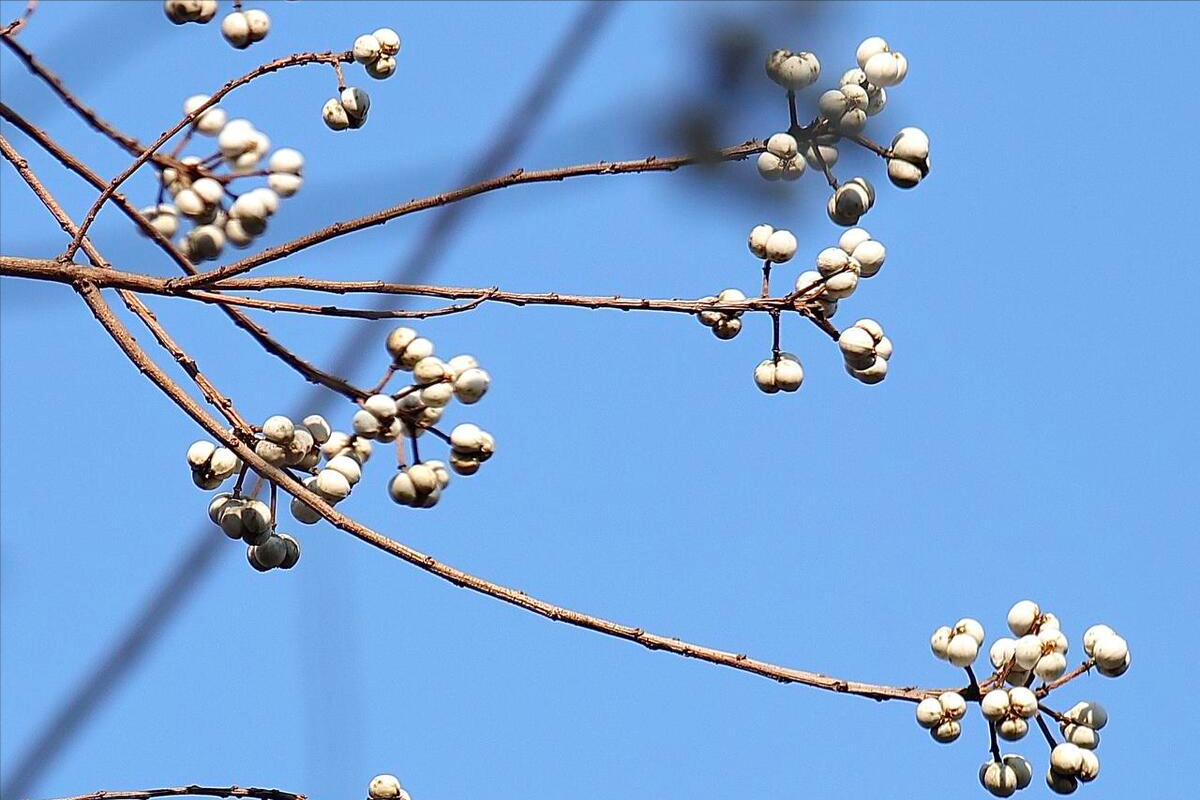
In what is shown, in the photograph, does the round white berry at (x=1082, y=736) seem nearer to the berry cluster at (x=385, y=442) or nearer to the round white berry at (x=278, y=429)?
the berry cluster at (x=385, y=442)

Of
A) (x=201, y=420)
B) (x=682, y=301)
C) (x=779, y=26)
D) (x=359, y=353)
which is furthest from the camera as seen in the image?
(x=779, y=26)

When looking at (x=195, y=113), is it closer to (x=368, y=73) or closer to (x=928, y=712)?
(x=368, y=73)

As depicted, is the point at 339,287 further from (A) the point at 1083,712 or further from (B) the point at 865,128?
(A) the point at 1083,712

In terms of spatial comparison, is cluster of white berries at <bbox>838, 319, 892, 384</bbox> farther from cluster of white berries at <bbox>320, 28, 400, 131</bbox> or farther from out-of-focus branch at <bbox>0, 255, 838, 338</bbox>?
cluster of white berries at <bbox>320, 28, 400, 131</bbox>

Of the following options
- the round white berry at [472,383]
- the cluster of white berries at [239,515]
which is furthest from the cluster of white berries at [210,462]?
the round white berry at [472,383]

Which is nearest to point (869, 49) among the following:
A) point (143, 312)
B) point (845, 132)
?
point (845, 132)

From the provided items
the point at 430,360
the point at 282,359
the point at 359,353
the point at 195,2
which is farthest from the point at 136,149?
the point at 359,353

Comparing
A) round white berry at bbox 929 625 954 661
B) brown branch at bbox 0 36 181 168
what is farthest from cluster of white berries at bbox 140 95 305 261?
round white berry at bbox 929 625 954 661
